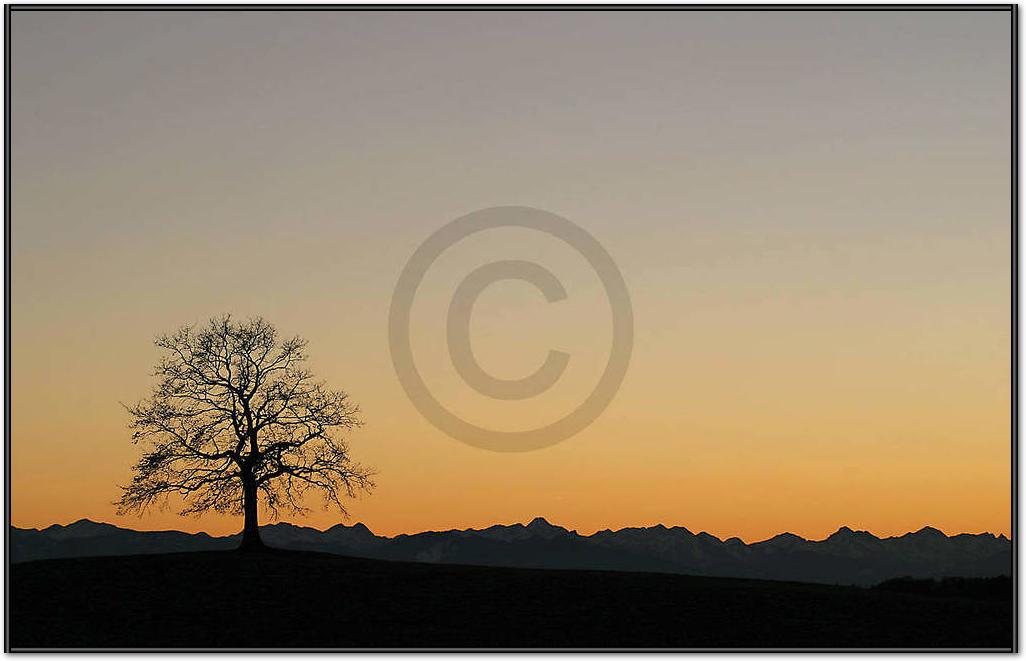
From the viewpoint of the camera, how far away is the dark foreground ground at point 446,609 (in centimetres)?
4906

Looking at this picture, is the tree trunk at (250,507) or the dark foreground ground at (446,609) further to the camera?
the tree trunk at (250,507)

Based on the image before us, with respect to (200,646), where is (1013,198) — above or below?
above

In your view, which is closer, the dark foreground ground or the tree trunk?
the dark foreground ground

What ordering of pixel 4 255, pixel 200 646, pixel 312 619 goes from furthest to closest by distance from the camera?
pixel 312 619 < pixel 200 646 < pixel 4 255

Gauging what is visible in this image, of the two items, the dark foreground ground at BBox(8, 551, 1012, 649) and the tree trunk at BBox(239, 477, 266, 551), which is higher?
the tree trunk at BBox(239, 477, 266, 551)

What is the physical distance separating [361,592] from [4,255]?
22.0 m

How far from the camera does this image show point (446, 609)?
53.1m

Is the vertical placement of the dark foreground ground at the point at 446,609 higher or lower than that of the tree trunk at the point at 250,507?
lower

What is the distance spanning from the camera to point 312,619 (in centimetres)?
5181

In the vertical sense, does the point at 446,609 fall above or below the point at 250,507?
below

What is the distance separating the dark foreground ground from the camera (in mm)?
49062

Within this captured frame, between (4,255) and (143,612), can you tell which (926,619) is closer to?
(143,612)

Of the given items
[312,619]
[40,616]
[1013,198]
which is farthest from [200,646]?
[1013,198]

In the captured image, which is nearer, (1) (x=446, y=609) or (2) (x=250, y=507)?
(1) (x=446, y=609)
